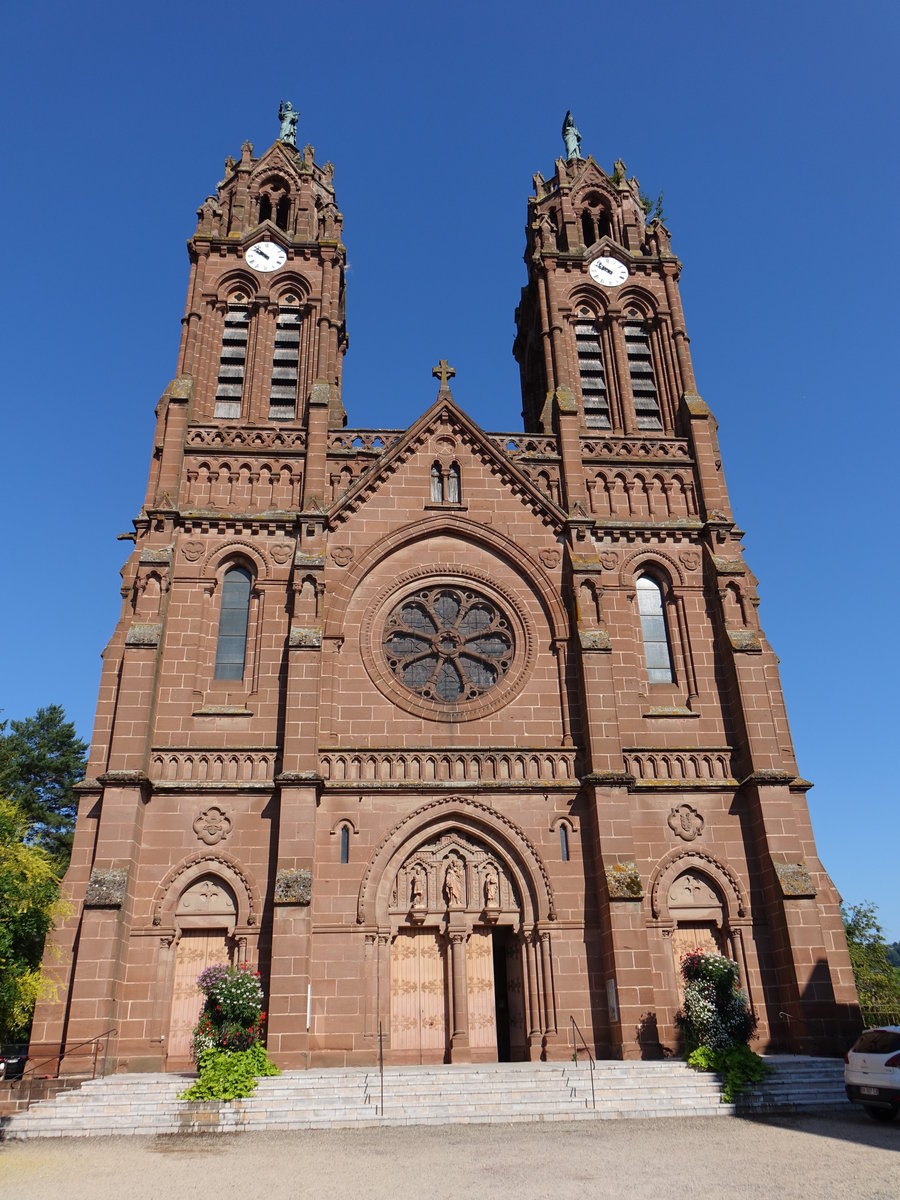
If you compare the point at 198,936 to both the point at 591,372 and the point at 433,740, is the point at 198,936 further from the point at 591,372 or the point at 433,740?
the point at 591,372

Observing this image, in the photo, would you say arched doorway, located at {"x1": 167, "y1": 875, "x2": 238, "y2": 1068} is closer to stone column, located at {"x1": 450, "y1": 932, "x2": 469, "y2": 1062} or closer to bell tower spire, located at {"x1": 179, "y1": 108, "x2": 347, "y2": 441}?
stone column, located at {"x1": 450, "y1": 932, "x2": 469, "y2": 1062}

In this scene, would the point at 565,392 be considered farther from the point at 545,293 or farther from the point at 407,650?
the point at 407,650

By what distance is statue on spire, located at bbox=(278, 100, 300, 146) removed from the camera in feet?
126

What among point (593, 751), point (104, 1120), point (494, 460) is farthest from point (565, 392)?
point (104, 1120)

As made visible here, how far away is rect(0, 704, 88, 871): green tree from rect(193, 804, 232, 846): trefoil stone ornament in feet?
99.8

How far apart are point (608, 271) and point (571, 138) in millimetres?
10700

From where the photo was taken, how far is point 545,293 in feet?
103

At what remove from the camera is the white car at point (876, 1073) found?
1505 centimetres

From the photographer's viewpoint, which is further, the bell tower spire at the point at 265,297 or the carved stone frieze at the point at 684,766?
the bell tower spire at the point at 265,297

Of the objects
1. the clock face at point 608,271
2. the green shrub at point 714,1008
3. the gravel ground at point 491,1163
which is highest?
the clock face at point 608,271

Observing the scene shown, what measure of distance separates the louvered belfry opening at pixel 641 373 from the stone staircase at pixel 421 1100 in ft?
63.3

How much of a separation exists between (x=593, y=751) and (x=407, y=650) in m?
5.73

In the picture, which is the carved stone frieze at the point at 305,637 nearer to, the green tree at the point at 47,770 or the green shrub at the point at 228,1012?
the green shrub at the point at 228,1012

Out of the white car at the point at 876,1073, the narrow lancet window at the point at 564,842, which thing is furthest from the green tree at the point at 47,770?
the white car at the point at 876,1073
